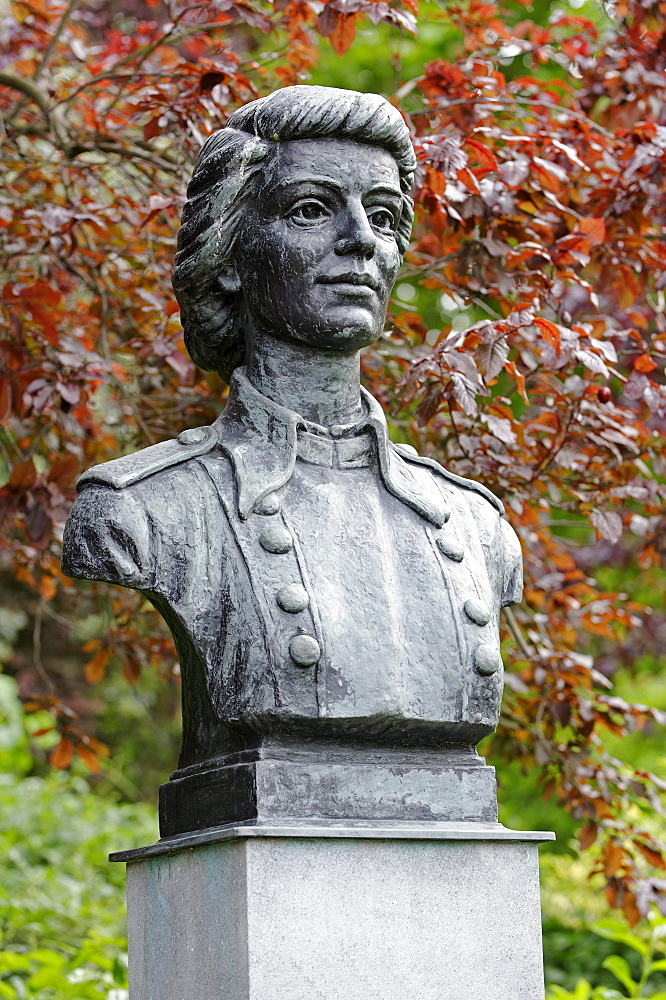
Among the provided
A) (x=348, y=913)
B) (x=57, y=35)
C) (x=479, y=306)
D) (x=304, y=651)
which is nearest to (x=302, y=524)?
(x=304, y=651)

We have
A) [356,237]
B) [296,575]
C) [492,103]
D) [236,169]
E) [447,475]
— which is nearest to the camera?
[296,575]

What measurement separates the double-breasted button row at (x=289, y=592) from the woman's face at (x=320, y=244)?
421 mm

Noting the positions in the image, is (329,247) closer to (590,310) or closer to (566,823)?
(590,310)

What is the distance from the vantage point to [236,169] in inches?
127

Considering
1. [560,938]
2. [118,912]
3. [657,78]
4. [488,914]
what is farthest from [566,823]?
[488,914]

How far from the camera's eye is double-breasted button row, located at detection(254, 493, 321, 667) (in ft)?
9.46

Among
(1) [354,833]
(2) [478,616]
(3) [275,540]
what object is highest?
(3) [275,540]

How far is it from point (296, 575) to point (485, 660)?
47 cm

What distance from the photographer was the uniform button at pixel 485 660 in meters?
3.10

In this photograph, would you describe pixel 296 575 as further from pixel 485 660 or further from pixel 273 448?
pixel 485 660

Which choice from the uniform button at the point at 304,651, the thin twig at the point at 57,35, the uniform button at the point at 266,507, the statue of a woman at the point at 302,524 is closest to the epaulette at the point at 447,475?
the statue of a woman at the point at 302,524

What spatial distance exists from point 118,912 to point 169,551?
467 centimetres

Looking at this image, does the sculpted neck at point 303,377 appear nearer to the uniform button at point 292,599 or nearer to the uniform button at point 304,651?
the uniform button at point 292,599

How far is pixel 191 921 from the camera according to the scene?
2992mm
